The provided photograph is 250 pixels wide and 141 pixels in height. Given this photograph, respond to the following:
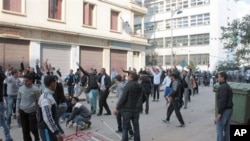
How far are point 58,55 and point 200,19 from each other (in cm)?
3490

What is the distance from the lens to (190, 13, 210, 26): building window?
52.1m

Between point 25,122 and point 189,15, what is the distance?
167 feet

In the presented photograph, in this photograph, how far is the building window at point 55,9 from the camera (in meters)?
23.6

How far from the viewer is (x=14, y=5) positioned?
21.0m

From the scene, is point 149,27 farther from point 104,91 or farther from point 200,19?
point 104,91

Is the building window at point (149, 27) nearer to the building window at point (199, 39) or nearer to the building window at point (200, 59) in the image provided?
the building window at point (199, 39)

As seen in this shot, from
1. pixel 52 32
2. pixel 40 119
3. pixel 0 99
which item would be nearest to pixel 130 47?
pixel 52 32

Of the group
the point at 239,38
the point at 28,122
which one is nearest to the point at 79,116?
the point at 28,122

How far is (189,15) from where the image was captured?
54.9 metres

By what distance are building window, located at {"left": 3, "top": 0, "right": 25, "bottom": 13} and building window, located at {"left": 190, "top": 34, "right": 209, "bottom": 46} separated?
119 ft

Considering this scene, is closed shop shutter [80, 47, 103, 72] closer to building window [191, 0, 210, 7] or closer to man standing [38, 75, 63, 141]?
man standing [38, 75, 63, 141]

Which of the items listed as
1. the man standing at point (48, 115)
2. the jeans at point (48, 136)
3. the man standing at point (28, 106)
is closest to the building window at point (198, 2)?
the man standing at point (28, 106)

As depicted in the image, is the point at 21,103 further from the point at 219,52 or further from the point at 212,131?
the point at 219,52

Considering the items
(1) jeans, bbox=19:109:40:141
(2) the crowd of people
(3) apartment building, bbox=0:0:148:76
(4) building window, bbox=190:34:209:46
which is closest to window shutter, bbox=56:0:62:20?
(3) apartment building, bbox=0:0:148:76
